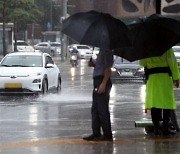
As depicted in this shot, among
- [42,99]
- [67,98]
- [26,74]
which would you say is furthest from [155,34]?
[26,74]

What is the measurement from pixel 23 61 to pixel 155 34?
10.9 meters

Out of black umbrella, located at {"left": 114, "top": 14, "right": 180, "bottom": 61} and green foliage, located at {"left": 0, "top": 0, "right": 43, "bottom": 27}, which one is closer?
black umbrella, located at {"left": 114, "top": 14, "right": 180, "bottom": 61}

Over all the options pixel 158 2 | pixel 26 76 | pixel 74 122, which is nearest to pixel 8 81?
pixel 26 76

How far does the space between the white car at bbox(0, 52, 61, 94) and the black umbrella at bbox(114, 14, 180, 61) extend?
31.2 ft

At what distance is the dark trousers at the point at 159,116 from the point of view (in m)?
10.1

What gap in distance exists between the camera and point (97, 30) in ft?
30.6

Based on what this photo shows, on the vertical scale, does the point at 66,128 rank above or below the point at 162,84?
below

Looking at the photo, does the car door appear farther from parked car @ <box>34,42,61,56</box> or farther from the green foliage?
parked car @ <box>34,42,61,56</box>

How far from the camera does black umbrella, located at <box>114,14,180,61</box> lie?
9.86 meters

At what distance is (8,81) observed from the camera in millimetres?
18984

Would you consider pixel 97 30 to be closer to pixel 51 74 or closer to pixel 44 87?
pixel 44 87

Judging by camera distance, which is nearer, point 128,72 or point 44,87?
point 44,87

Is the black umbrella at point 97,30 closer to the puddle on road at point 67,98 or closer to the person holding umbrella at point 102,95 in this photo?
the person holding umbrella at point 102,95

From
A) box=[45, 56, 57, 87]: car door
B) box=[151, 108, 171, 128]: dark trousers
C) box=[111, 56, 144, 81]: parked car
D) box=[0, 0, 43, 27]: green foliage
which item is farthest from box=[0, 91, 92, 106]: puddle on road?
box=[0, 0, 43, 27]: green foliage
